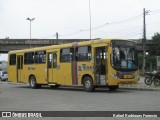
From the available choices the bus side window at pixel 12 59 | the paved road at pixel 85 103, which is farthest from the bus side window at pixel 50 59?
the paved road at pixel 85 103

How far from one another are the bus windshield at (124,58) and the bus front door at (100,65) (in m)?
0.68

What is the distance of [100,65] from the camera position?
24.2m

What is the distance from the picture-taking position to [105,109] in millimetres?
14680

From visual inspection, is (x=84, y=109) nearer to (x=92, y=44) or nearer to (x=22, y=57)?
(x=92, y=44)

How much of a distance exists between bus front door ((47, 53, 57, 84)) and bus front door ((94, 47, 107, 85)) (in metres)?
4.78

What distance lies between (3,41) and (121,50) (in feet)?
203

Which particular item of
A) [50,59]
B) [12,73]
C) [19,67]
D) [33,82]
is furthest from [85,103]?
[12,73]

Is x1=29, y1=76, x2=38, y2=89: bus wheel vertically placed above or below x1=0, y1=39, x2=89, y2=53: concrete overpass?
below

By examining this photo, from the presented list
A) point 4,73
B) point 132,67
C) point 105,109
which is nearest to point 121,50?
point 132,67

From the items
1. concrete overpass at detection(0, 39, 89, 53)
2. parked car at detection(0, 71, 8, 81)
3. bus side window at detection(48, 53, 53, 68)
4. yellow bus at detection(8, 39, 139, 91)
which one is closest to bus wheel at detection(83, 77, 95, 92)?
yellow bus at detection(8, 39, 139, 91)

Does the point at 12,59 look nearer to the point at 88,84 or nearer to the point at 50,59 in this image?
the point at 50,59

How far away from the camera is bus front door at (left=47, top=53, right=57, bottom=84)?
2839cm

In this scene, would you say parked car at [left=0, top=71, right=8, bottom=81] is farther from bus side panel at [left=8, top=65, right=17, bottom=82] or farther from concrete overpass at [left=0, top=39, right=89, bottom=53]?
bus side panel at [left=8, top=65, right=17, bottom=82]

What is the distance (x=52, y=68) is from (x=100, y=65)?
5479 millimetres
